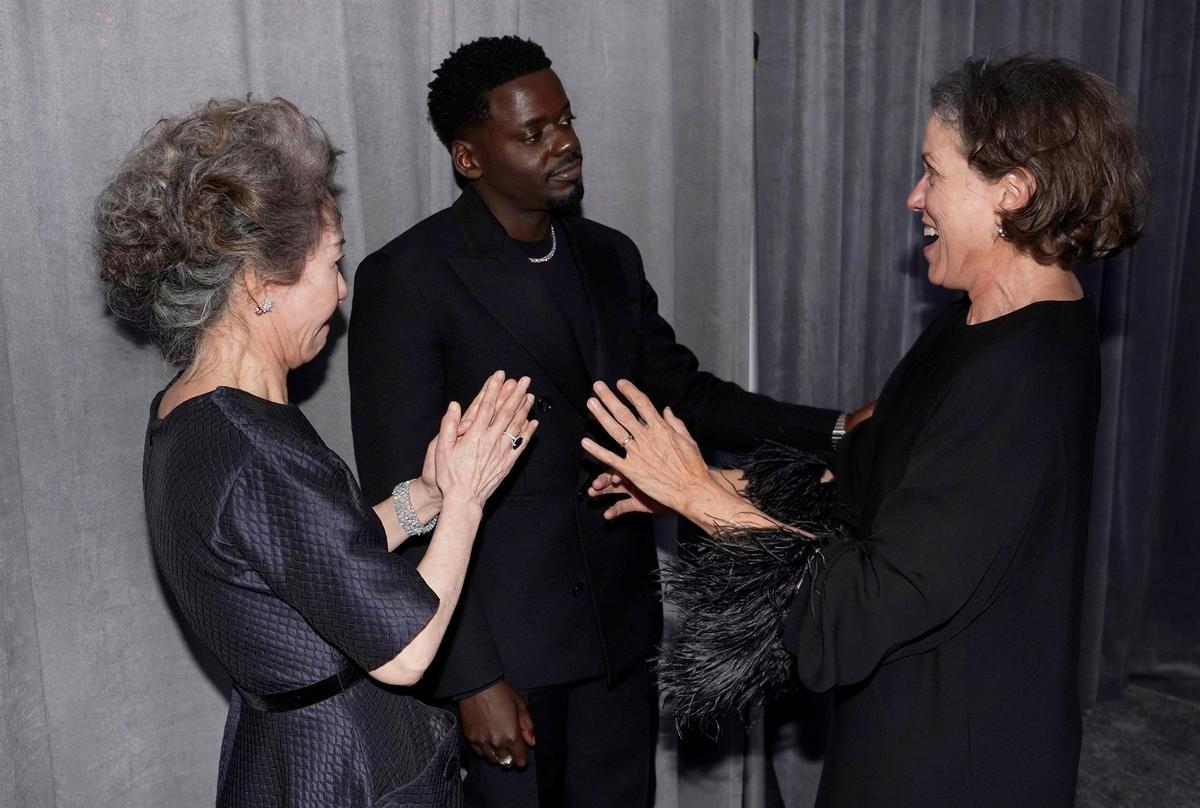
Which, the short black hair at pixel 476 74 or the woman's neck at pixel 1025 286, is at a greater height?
the short black hair at pixel 476 74

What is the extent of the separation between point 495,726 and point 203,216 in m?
0.90

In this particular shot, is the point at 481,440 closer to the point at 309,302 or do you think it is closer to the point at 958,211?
the point at 309,302

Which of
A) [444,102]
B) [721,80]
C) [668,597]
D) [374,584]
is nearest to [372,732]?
[374,584]

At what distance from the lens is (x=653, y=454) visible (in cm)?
164

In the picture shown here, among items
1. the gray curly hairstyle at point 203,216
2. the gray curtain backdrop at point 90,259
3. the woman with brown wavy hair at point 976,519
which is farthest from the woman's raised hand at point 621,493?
the gray curly hairstyle at point 203,216

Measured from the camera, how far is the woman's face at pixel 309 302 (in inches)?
56.1

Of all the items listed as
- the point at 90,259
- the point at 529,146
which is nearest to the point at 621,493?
the point at 529,146

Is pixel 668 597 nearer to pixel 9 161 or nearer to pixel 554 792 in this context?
pixel 554 792

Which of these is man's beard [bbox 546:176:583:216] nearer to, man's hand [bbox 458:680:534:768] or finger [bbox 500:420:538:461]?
finger [bbox 500:420:538:461]

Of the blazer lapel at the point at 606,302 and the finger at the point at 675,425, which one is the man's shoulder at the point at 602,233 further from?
the finger at the point at 675,425

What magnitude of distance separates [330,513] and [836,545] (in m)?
0.67

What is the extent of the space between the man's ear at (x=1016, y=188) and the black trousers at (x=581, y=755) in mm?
1085

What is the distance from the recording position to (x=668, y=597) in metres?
1.70

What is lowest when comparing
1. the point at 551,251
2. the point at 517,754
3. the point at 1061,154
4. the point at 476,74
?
the point at 517,754
